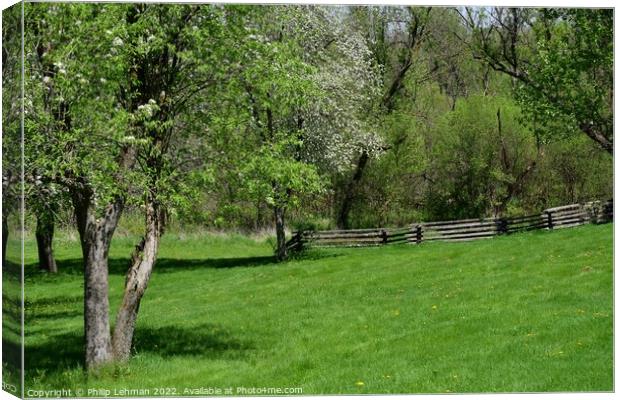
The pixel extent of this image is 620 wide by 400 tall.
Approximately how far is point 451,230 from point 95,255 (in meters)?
12.8

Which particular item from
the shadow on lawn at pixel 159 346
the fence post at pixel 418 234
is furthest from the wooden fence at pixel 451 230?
the shadow on lawn at pixel 159 346

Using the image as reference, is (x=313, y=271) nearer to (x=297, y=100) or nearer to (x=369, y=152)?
(x=369, y=152)

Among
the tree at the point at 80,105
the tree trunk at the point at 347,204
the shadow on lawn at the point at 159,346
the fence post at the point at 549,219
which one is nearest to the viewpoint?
the tree at the point at 80,105

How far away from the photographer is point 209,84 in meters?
15.2

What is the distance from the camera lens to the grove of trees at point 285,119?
510 inches

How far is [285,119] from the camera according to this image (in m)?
26.4

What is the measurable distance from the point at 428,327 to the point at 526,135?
8.95 m

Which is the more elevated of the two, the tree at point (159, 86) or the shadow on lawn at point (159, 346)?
the tree at point (159, 86)

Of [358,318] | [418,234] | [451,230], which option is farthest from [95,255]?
[418,234]

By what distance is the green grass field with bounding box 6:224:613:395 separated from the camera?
14.0 meters

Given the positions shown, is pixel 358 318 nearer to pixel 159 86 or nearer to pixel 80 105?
pixel 159 86

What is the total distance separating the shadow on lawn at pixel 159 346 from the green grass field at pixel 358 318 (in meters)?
0.04

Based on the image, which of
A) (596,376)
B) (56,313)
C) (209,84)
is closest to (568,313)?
(596,376)

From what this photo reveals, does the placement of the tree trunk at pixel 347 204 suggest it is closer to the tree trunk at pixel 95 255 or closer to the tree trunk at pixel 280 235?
the tree trunk at pixel 280 235
